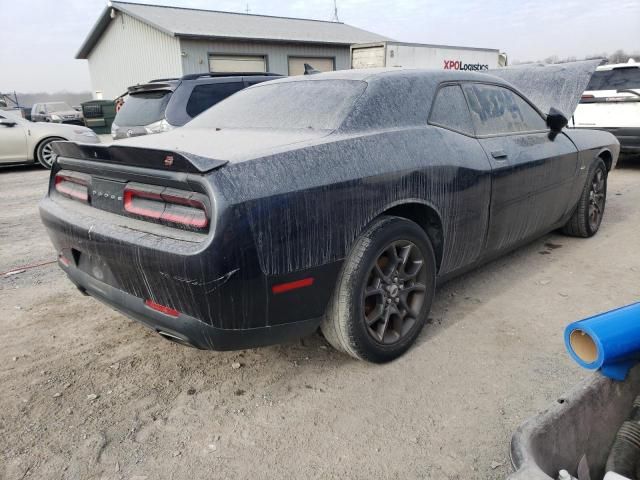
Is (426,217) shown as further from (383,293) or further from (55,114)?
(55,114)

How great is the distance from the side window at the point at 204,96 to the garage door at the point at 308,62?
15.4m

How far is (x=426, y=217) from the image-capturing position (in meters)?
2.97

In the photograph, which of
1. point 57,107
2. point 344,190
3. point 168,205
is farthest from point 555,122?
point 57,107

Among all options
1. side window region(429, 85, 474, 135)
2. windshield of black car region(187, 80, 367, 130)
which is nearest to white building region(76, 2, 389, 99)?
windshield of black car region(187, 80, 367, 130)

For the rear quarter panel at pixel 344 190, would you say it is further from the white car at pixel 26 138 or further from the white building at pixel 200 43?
the white building at pixel 200 43

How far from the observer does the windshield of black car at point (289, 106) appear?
2840 mm

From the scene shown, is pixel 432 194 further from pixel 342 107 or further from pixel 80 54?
pixel 80 54

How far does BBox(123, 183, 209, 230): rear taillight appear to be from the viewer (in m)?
2.11

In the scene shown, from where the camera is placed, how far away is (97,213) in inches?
102

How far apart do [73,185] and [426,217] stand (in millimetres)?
2031

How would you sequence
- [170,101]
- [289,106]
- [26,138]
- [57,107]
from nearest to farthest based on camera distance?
[289,106], [170,101], [26,138], [57,107]

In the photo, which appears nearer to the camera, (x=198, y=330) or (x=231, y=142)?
(x=198, y=330)

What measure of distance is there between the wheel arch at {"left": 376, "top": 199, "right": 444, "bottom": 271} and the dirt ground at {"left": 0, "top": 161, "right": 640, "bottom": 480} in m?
0.55

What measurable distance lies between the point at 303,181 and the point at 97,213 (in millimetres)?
1115
